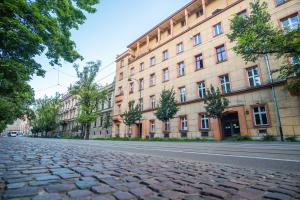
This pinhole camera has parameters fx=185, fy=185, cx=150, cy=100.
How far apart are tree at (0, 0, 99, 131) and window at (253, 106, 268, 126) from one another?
16.0 metres

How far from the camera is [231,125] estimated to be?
62.2 feet

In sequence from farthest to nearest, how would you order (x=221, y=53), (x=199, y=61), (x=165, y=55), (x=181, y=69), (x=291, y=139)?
(x=165, y=55)
(x=181, y=69)
(x=199, y=61)
(x=221, y=53)
(x=291, y=139)

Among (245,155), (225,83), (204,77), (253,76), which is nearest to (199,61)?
(204,77)

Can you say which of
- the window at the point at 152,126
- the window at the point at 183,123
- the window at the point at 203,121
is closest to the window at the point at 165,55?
the window at the point at 152,126

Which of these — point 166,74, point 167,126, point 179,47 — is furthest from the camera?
point 166,74

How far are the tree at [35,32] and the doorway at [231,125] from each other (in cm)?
1646

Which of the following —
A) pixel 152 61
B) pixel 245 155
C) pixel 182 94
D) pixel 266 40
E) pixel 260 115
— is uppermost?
pixel 152 61

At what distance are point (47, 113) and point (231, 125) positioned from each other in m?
52.9

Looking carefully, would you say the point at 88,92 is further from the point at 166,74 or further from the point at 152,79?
the point at 166,74

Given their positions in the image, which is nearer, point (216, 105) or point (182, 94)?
point (216, 105)

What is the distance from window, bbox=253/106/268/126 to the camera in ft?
53.5

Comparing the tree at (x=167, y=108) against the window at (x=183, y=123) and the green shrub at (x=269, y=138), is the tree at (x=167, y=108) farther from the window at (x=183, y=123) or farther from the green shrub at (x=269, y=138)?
the green shrub at (x=269, y=138)

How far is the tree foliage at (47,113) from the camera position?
5438cm

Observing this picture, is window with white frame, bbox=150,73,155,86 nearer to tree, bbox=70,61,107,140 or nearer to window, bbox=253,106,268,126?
tree, bbox=70,61,107,140
